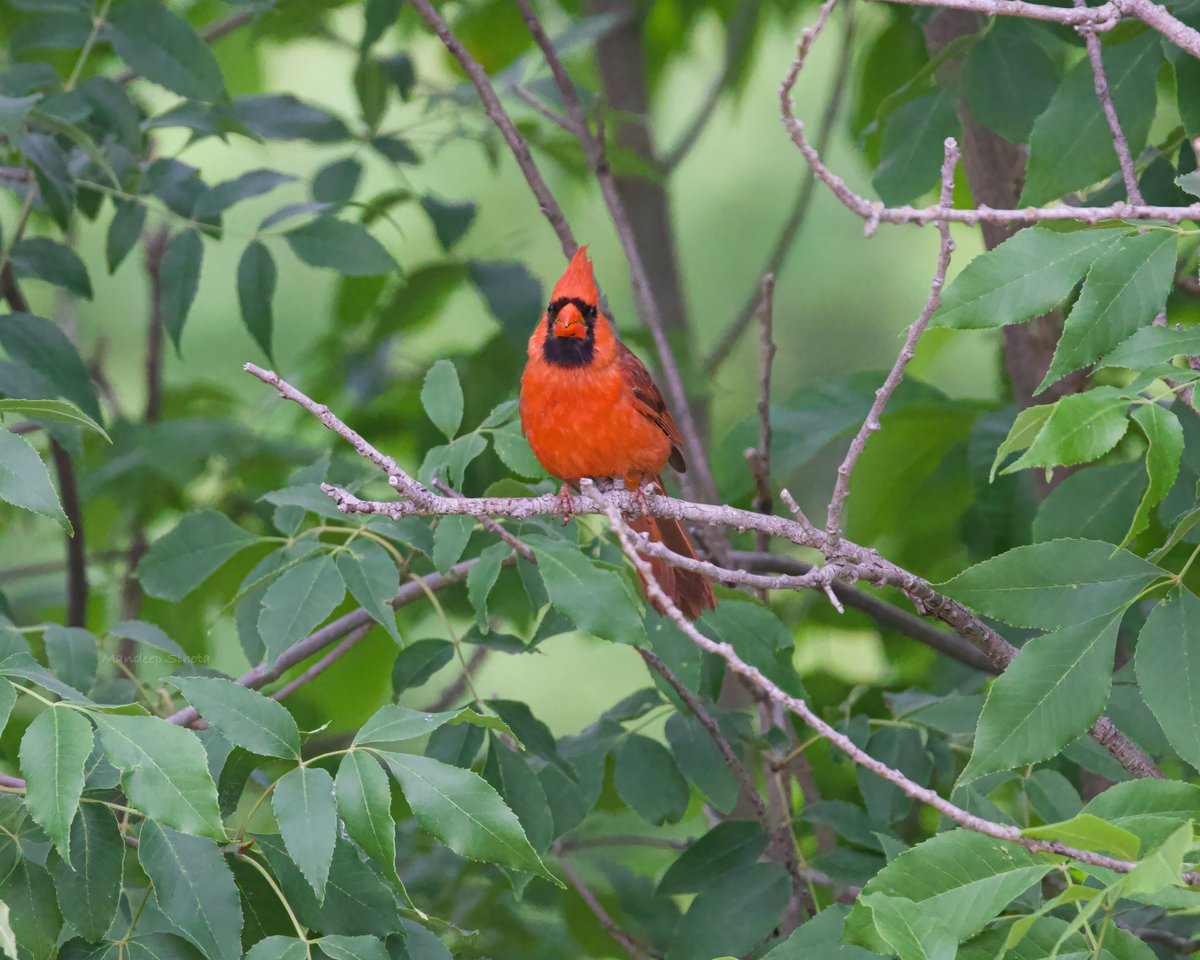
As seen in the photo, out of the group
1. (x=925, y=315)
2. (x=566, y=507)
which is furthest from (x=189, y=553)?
(x=925, y=315)

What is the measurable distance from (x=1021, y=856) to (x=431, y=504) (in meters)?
0.76

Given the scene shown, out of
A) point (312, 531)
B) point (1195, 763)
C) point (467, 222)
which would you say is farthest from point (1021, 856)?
point (467, 222)

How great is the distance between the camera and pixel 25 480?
55.9 inches

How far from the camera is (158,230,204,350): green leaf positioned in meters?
2.59

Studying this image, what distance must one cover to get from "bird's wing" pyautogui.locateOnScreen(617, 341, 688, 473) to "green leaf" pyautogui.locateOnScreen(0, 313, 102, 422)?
3.65 ft

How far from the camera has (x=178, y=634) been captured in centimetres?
301

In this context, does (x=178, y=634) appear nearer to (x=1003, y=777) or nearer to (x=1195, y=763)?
(x=1003, y=777)

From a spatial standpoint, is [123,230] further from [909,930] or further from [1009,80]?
[909,930]

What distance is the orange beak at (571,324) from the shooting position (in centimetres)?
289

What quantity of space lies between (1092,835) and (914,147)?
153 centimetres

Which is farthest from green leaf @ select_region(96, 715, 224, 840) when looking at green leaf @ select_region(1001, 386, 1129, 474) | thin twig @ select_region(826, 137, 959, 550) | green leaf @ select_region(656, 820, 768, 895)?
green leaf @ select_region(656, 820, 768, 895)

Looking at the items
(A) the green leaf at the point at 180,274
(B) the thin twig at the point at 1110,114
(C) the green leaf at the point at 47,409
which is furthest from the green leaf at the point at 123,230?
(B) the thin twig at the point at 1110,114

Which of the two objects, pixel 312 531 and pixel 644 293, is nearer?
pixel 312 531

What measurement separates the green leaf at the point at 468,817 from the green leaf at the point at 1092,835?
501mm
